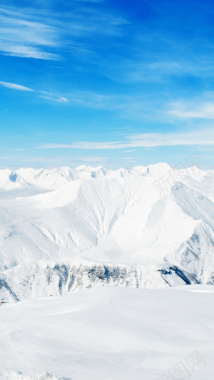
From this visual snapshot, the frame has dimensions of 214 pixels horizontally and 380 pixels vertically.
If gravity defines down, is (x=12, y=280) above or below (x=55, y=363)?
below

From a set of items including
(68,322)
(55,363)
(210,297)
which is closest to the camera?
(55,363)

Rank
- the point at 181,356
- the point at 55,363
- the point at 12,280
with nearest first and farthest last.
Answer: the point at 55,363 → the point at 181,356 → the point at 12,280

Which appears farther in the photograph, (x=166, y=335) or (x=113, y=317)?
(x=113, y=317)

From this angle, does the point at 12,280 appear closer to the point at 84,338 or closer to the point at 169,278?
the point at 169,278

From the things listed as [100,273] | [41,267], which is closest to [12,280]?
[41,267]

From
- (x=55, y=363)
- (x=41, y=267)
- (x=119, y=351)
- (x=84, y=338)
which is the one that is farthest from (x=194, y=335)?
(x=41, y=267)

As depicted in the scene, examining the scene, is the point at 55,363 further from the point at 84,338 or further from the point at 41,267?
the point at 41,267
